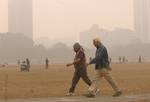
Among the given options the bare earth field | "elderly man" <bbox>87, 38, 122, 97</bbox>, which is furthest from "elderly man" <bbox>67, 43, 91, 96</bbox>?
"elderly man" <bbox>87, 38, 122, 97</bbox>

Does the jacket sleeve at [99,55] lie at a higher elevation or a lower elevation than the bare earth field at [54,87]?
higher

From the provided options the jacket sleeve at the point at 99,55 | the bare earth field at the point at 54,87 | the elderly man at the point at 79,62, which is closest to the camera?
the jacket sleeve at the point at 99,55

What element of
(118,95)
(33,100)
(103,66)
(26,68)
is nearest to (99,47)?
(103,66)

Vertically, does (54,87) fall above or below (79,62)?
below

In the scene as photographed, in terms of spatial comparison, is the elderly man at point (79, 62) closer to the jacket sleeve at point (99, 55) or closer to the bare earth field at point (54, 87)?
the bare earth field at point (54, 87)

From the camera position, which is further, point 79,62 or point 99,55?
point 79,62

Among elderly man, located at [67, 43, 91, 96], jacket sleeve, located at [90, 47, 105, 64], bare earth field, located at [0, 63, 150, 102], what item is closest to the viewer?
jacket sleeve, located at [90, 47, 105, 64]

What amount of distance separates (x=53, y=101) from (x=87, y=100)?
1.01 metres

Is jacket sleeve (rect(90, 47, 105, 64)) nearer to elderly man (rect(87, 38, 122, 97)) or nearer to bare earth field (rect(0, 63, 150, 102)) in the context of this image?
elderly man (rect(87, 38, 122, 97))

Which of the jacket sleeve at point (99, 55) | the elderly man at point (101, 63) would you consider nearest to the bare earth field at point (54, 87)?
the elderly man at point (101, 63)

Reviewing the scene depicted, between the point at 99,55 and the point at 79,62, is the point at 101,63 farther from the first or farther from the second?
the point at 79,62

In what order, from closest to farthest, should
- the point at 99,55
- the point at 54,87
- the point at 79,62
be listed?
the point at 99,55, the point at 79,62, the point at 54,87

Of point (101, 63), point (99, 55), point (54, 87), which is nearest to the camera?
point (99, 55)

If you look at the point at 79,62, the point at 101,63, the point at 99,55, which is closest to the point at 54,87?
the point at 79,62
